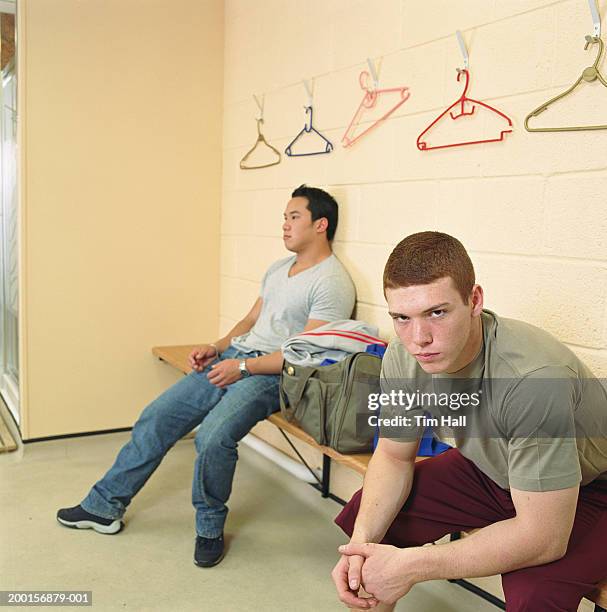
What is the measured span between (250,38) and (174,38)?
40 cm

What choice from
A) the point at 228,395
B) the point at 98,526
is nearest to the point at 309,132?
the point at 228,395

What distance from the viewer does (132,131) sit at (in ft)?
10.8

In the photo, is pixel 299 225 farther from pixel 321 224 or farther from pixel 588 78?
pixel 588 78

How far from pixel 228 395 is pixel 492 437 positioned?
1.16m

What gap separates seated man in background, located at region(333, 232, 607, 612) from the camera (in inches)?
51.5

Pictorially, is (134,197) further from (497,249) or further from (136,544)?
(497,249)

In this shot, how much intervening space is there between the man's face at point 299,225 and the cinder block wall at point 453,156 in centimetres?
13

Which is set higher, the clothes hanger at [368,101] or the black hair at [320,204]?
the clothes hanger at [368,101]

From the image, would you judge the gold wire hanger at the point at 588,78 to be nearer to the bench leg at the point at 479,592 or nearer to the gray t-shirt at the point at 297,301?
the gray t-shirt at the point at 297,301

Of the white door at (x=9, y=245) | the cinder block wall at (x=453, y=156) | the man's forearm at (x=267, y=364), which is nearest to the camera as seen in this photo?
the cinder block wall at (x=453, y=156)

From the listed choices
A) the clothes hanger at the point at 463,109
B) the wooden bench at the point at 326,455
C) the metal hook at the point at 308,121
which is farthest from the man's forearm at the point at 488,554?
the metal hook at the point at 308,121

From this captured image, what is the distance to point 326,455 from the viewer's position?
8.52 feet

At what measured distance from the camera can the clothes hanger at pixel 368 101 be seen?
233 cm

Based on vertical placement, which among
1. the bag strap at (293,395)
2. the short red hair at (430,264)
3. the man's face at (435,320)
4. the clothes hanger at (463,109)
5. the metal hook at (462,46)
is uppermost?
the metal hook at (462,46)
